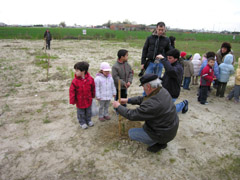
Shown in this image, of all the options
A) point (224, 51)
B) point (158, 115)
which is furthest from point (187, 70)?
point (158, 115)

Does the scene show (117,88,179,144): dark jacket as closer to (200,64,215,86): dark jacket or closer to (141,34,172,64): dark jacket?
(141,34,172,64): dark jacket

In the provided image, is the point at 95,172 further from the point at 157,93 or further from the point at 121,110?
the point at 157,93

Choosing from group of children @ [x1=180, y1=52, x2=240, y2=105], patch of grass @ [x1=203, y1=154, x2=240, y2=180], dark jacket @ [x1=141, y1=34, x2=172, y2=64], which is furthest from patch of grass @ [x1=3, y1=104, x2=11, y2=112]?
group of children @ [x1=180, y1=52, x2=240, y2=105]

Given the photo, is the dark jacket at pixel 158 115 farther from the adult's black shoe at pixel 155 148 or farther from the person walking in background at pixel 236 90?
the person walking in background at pixel 236 90

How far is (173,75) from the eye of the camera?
3707 mm

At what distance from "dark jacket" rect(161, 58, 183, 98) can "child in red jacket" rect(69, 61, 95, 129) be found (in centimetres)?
170

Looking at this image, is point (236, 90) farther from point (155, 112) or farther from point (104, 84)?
point (104, 84)

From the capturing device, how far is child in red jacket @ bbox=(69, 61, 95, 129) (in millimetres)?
3354

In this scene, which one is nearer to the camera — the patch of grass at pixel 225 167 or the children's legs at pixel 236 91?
the patch of grass at pixel 225 167

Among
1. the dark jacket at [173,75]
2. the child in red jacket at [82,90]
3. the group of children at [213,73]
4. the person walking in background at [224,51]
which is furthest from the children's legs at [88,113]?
the person walking in background at [224,51]

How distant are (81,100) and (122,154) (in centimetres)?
140

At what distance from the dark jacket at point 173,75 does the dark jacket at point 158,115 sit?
1139 millimetres

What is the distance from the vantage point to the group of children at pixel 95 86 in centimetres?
340

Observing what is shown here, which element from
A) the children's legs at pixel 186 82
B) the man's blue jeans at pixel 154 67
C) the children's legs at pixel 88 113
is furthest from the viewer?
the children's legs at pixel 186 82
